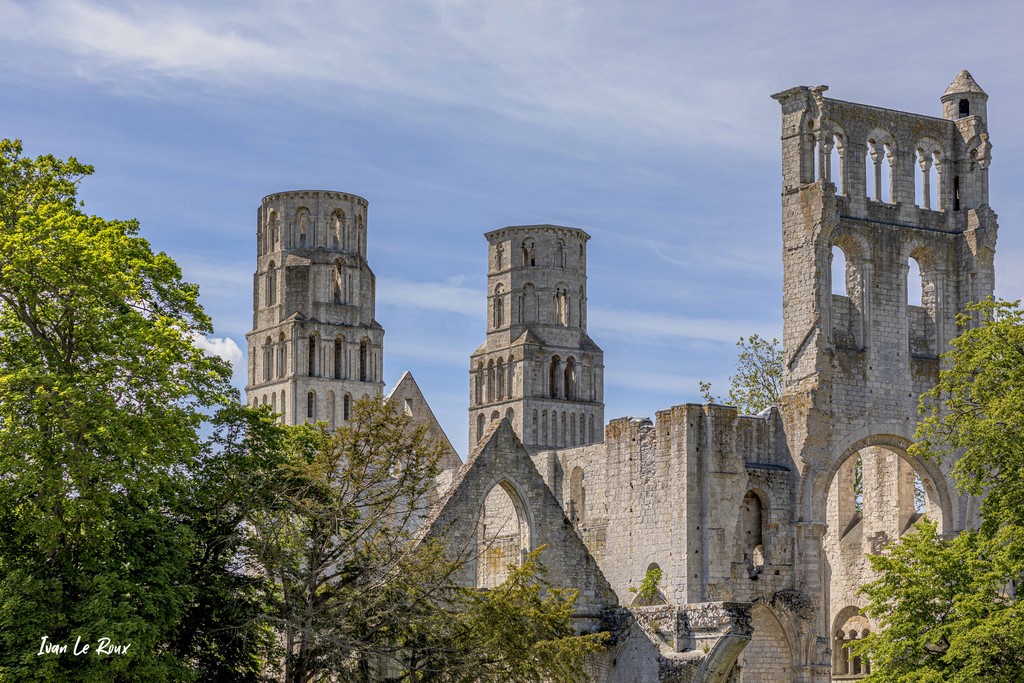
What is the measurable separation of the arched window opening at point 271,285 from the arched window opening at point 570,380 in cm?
1560

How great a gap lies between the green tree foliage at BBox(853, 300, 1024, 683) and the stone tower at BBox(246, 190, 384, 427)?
54.8m

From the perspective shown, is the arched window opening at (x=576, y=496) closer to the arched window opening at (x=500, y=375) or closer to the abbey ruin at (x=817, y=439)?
the abbey ruin at (x=817, y=439)

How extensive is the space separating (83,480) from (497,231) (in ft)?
222

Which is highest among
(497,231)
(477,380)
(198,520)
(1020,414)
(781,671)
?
(497,231)

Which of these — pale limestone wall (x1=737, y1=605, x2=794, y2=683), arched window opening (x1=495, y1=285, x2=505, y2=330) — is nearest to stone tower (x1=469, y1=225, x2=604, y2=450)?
arched window opening (x1=495, y1=285, x2=505, y2=330)

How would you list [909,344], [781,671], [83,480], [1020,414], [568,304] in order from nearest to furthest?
[83,480]
[1020,414]
[781,671]
[909,344]
[568,304]

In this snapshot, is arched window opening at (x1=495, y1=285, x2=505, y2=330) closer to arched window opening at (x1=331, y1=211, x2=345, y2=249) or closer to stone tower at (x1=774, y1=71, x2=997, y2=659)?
arched window opening at (x1=331, y1=211, x2=345, y2=249)

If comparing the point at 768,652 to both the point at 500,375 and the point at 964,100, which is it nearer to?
the point at 964,100

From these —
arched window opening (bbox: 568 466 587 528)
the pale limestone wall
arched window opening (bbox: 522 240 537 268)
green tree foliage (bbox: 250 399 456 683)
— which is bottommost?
the pale limestone wall

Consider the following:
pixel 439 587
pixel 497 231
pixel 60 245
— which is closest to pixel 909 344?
pixel 439 587

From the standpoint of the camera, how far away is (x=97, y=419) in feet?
75.6

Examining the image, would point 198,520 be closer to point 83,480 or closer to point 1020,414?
point 83,480

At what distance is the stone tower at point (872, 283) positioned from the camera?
124ft

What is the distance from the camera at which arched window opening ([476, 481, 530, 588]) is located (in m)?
29.2
